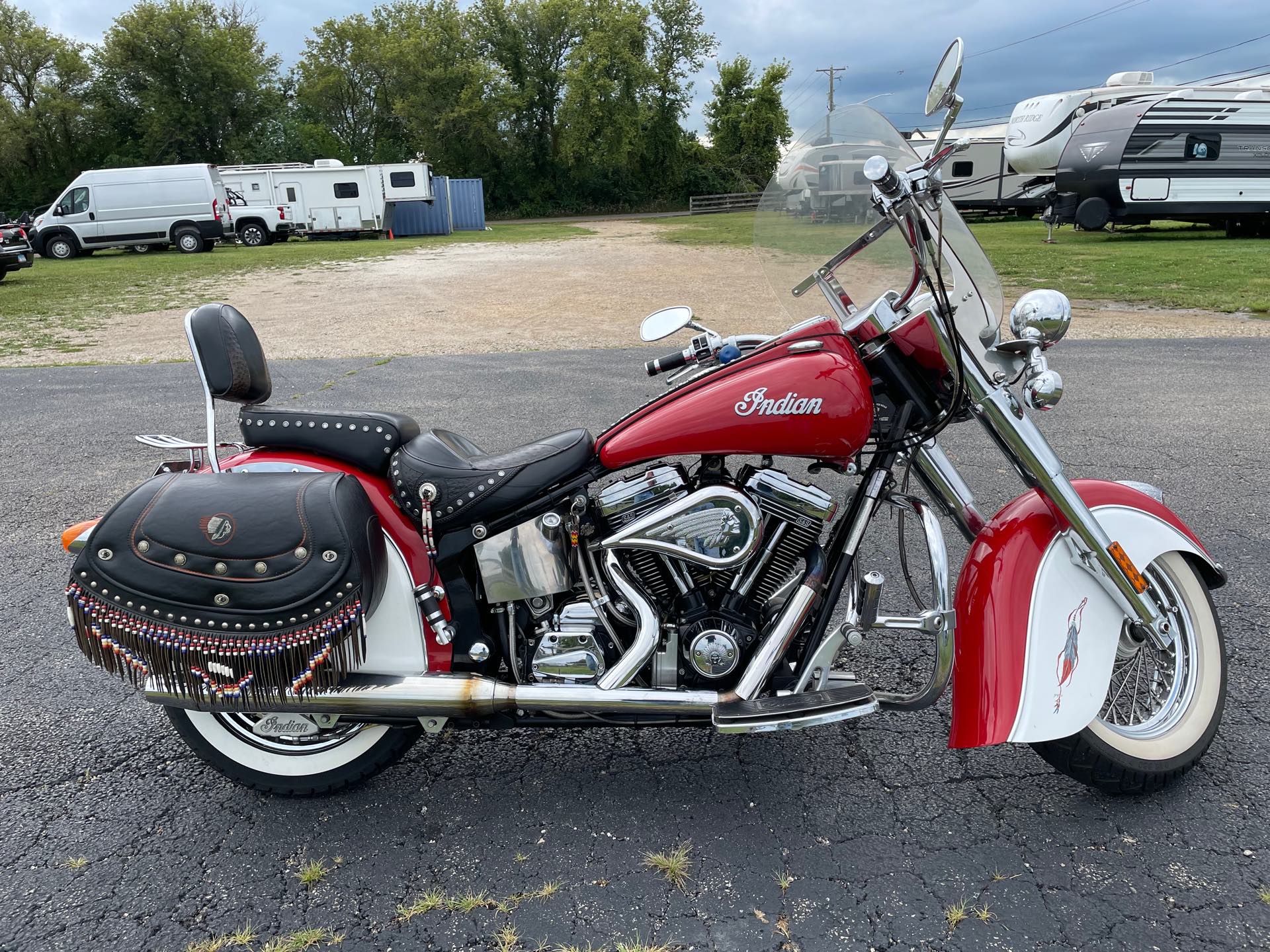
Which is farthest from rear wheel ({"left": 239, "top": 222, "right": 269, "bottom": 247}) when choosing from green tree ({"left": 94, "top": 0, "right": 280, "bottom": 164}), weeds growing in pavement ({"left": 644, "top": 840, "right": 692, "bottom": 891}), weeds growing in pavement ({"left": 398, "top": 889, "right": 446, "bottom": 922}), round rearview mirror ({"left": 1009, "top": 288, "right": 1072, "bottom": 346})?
round rearview mirror ({"left": 1009, "top": 288, "right": 1072, "bottom": 346})

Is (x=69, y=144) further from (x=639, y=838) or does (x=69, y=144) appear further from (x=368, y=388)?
(x=639, y=838)

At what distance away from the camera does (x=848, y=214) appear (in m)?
2.33

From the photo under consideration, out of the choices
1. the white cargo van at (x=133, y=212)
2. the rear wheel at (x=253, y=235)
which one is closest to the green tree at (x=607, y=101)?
the rear wheel at (x=253, y=235)

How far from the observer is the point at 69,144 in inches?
1731

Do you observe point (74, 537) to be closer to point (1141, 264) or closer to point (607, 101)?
point (1141, 264)

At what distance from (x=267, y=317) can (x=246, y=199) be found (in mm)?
19420

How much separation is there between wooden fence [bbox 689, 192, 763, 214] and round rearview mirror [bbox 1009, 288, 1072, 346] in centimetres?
4310

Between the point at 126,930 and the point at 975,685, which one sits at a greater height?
the point at 975,685

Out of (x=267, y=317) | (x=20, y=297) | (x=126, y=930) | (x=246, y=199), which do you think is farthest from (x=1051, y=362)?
(x=246, y=199)

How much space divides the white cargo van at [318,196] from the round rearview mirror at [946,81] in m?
29.9

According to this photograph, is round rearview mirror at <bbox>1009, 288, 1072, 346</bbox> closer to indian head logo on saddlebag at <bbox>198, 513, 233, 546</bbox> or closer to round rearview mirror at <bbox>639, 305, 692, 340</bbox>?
round rearview mirror at <bbox>639, 305, 692, 340</bbox>

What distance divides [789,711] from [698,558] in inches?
18.3

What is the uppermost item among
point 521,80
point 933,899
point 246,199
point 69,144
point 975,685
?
point 521,80

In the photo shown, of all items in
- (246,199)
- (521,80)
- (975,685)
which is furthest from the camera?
(521,80)
